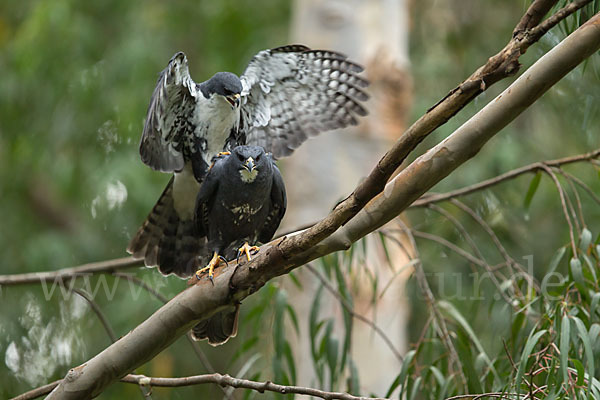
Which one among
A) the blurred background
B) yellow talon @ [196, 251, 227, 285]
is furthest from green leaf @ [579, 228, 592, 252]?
yellow talon @ [196, 251, 227, 285]

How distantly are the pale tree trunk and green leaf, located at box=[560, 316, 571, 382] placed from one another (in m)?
2.68

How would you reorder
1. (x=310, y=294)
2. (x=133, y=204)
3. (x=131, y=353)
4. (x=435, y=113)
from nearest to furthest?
Answer: (x=435, y=113)
(x=131, y=353)
(x=310, y=294)
(x=133, y=204)

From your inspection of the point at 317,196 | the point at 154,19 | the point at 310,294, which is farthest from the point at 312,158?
the point at 154,19

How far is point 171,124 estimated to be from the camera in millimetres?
3975

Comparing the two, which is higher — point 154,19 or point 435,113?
point 154,19

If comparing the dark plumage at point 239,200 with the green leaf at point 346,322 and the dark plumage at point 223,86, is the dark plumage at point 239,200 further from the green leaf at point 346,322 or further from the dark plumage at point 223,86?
the green leaf at point 346,322

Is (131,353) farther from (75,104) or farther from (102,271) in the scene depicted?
(75,104)

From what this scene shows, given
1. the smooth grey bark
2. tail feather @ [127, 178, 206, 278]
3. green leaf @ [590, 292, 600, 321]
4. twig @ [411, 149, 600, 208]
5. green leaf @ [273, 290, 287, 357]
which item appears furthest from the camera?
tail feather @ [127, 178, 206, 278]

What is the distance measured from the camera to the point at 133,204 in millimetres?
6922

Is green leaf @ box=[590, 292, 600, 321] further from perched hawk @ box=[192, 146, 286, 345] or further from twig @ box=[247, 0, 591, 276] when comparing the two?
perched hawk @ box=[192, 146, 286, 345]

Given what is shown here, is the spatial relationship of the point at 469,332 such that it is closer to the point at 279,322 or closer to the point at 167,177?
the point at 279,322

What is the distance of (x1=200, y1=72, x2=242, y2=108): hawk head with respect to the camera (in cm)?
378

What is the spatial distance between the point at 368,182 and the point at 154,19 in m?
7.20

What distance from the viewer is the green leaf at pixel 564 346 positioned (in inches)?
97.2
